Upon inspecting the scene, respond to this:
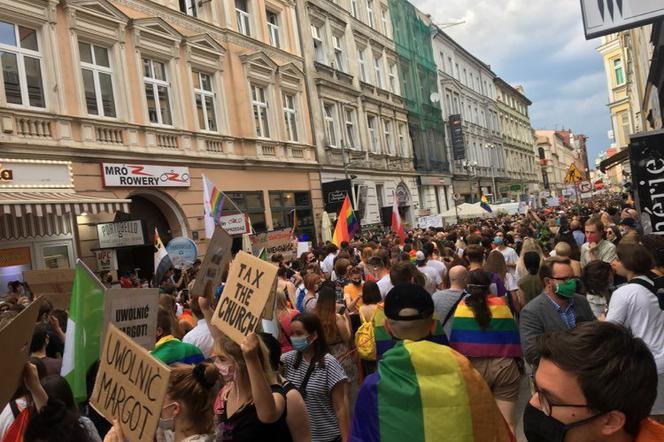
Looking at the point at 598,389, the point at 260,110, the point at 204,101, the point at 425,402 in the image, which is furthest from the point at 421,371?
the point at 260,110

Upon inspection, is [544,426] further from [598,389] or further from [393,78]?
[393,78]

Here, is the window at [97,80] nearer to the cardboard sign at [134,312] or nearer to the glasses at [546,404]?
the cardboard sign at [134,312]

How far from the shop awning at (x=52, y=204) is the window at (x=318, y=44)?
1499 centimetres

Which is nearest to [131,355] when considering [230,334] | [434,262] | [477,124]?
[230,334]

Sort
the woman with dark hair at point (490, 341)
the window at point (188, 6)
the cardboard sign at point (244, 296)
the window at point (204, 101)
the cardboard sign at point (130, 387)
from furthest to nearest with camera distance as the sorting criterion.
→ the window at point (188, 6), the window at point (204, 101), the woman with dark hair at point (490, 341), the cardboard sign at point (244, 296), the cardboard sign at point (130, 387)

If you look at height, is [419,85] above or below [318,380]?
above

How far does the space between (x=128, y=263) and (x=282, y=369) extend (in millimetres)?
13187

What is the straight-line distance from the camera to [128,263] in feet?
53.1

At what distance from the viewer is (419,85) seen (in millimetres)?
37094

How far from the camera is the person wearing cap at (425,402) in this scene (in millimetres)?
2287

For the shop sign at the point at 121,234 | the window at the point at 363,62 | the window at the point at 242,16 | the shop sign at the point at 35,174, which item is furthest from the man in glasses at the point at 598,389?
the window at the point at 363,62

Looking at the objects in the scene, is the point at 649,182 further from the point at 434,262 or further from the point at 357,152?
the point at 357,152

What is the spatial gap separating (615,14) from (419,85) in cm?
3300

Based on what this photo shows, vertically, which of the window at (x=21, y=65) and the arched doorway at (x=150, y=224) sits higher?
the window at (x=21, y=65)
